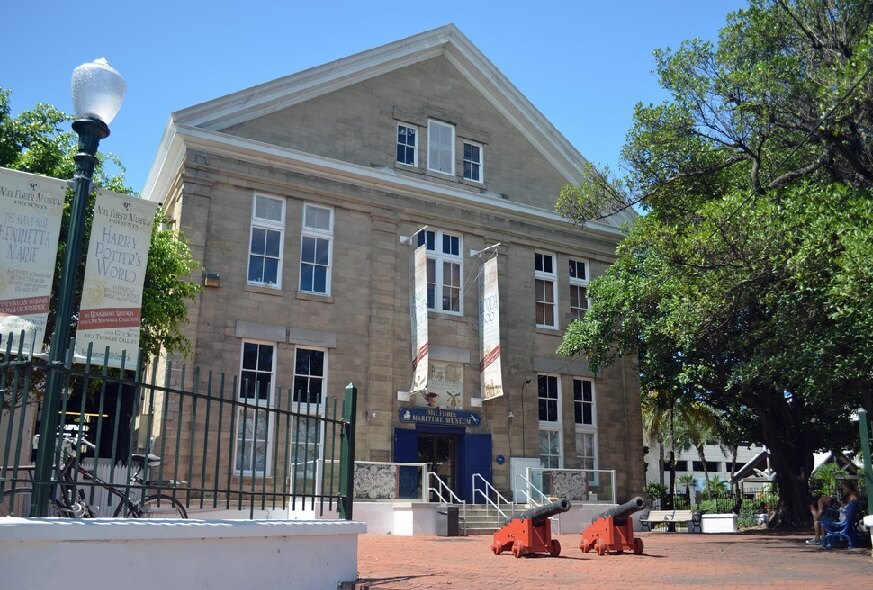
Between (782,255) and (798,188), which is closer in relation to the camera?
(782,255)

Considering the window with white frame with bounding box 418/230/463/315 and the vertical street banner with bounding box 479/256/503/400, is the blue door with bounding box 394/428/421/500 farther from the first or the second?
the window with white frame with bounding box 418/230/463/315

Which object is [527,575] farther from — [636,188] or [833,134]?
[636,188]

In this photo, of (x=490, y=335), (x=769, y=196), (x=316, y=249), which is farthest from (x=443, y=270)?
(x=769, y=196)

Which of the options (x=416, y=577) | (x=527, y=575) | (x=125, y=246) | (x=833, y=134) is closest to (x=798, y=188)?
(x=833, y=134)

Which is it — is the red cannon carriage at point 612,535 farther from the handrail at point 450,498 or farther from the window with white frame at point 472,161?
the window with white frame at point 472,161

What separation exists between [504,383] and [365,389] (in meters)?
4.38

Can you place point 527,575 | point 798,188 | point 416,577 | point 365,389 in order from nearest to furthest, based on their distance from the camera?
1. point 416,577
2. point 527,575
3. point 798,188
4. point 365,389

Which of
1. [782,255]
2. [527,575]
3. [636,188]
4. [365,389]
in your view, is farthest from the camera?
[365,389]

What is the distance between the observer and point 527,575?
30.7ft

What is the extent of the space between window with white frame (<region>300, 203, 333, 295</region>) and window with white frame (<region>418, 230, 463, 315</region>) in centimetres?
276

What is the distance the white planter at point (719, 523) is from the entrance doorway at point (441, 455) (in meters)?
7.80

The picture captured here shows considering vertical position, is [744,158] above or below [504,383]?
above

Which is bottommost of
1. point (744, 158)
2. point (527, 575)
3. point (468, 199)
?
point (527, 575)

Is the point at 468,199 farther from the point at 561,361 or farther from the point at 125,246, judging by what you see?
the point at 125,246
